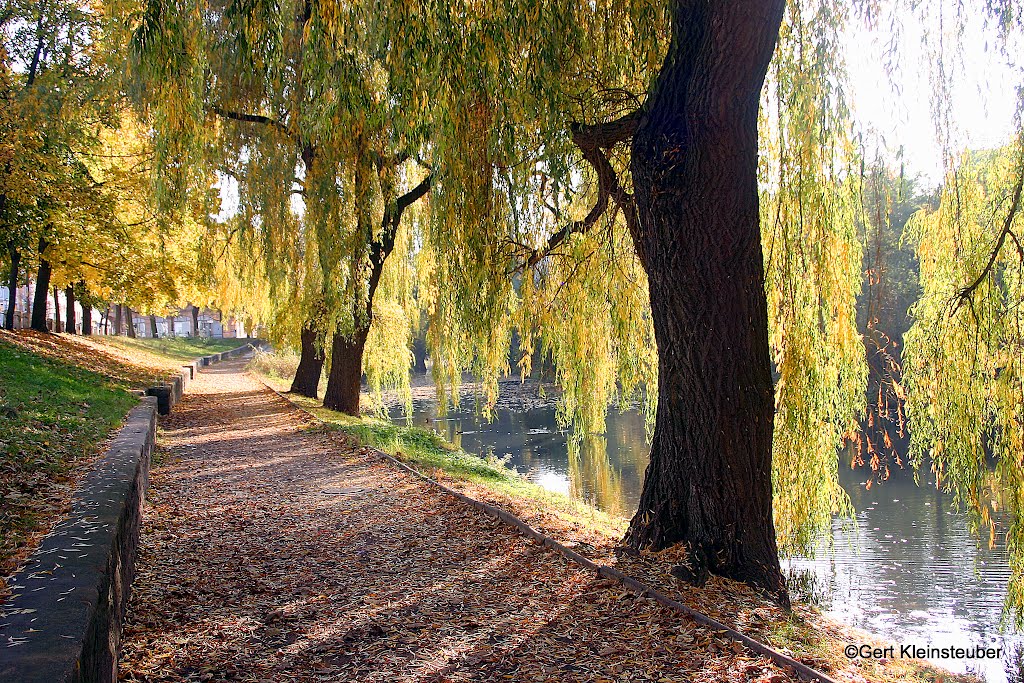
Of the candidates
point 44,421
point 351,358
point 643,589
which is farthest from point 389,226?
point 643,589

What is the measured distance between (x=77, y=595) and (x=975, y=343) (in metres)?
5.34

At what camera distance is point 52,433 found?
7.34m

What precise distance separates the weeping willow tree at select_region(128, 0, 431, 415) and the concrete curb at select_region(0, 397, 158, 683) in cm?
316

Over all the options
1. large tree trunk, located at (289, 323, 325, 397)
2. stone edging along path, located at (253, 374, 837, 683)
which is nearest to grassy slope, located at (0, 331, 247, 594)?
large tree trunk, located at (289, 323, 325, 397)

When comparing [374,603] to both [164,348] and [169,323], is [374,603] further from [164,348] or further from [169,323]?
[169,323]

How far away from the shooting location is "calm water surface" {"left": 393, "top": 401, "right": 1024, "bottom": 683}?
6.93 meters

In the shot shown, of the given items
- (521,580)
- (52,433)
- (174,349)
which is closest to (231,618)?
(521,580)

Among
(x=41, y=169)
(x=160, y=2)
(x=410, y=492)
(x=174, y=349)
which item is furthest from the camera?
(x=174, y=349)

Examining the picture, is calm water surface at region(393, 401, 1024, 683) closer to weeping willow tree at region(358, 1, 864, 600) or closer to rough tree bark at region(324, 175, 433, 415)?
weeping willow tree at region(358, 1, 864, 600)

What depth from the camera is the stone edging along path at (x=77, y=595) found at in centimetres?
232

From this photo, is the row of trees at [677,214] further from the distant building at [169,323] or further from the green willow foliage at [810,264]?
the distant building at [169,323]

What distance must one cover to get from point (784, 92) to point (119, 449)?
6.05m

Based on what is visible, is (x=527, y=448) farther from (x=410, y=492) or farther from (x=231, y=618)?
(x=231, y=618)

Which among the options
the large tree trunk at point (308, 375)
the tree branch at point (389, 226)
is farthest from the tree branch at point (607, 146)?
the large tree trunk at point (308, 375)
